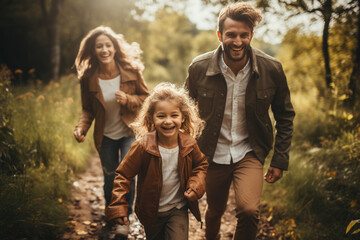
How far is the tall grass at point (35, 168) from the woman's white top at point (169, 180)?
1.85 m

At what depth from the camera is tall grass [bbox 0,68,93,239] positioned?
334cm

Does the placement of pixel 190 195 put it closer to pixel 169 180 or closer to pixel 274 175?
pixel 169 180

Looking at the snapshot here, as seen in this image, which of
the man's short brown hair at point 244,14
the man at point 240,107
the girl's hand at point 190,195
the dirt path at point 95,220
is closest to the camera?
the girl's hand at point 190,195

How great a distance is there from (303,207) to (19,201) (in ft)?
12.3

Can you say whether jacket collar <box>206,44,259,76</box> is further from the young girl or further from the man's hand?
the man's hand

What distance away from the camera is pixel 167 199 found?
8.26 ft

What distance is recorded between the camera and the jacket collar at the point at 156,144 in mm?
2432

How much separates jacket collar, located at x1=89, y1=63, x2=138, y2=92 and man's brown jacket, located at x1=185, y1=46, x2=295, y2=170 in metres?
1.10

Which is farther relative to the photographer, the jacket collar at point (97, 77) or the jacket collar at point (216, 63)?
the jacket collar at point (97, 77)

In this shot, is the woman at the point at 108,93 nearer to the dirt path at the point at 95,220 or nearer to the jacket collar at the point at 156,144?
the dirt path at the point at 95,220

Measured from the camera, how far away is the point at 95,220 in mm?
4180

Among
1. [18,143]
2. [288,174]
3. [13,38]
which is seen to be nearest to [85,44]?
[18,143]

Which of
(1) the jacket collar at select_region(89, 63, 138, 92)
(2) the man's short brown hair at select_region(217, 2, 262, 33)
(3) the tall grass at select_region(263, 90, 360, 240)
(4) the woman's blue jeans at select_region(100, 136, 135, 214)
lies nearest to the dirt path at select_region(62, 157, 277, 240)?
(3) the tall grass at select_region(263, 90, 360, 240)

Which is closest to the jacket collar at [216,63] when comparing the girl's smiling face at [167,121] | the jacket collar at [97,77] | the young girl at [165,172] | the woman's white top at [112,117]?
the young girl at [165,172]
